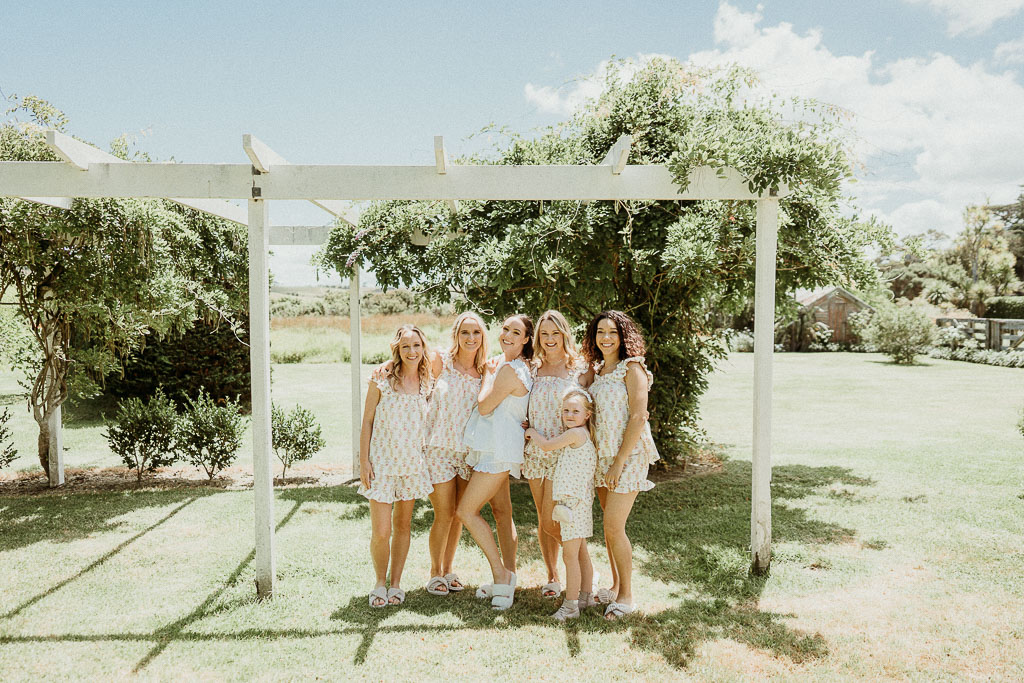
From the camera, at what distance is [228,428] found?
7141mm

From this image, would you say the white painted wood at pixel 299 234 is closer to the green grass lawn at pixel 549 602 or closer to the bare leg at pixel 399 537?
the green grass lawn at pixel 549 602

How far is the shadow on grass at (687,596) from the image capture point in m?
3.46

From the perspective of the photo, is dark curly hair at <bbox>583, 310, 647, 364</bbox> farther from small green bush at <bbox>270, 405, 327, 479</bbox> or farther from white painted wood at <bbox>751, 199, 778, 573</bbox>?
small green bush at <bbox>270, 405, 327, 479</bbox>

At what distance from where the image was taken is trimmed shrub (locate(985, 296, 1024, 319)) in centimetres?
2511

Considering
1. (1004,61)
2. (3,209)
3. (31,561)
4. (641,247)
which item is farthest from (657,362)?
(1004,61)

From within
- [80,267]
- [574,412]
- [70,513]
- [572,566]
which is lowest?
[70,513]

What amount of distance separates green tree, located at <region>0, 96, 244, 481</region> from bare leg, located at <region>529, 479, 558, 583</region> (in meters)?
4.58

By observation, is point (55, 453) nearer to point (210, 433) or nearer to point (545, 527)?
point (210, 433)

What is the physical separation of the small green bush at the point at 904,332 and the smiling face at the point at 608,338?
20004 millimetres

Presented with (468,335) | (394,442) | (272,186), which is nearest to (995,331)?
(468,335)

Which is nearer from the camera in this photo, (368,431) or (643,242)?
(368,431)

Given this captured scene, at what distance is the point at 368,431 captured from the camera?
382 cm

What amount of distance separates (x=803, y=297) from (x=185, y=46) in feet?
91.3

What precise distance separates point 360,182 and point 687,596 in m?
3.32
